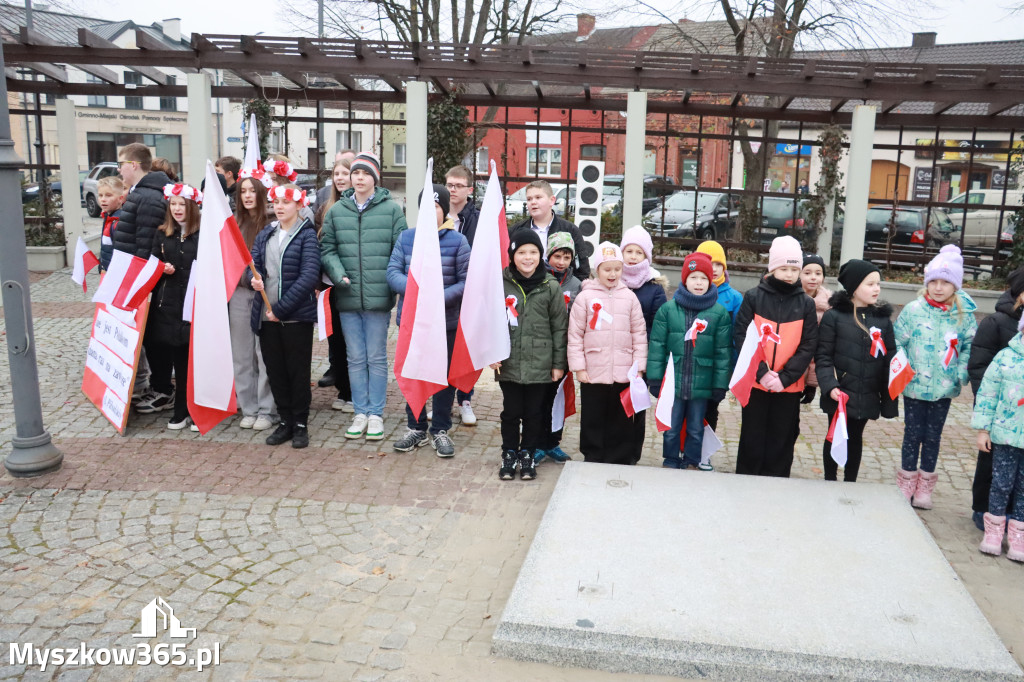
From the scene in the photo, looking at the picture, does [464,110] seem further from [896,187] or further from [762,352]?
[762,352]

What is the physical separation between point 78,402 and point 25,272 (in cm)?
211

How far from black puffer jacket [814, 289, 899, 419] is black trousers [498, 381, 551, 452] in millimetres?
1823

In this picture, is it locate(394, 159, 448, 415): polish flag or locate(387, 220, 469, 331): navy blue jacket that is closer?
locate(394, 159, 448, 415): polish flag

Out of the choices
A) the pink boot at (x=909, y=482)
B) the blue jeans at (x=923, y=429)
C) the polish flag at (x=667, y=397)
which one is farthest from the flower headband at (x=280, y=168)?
the pink boot at (x=909, y=482)

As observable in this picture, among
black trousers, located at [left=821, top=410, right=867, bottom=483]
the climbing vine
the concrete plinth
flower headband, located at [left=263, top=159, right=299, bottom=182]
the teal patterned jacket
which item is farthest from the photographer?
the climbing vine

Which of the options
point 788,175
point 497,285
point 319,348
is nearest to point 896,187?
point 788,175

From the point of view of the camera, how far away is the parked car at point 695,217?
17.0 meters

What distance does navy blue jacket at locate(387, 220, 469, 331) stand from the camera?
6352 mm

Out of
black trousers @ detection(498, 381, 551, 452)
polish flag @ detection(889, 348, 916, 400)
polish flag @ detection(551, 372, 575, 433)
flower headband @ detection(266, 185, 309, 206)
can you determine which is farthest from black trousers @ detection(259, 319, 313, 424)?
polish flag @ detection(889, 348, 916, 400)

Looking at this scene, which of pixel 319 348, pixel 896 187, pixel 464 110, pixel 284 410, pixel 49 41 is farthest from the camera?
pixel 896 187

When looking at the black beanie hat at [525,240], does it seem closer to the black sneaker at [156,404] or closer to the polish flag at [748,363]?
the polish flag at [748,363]

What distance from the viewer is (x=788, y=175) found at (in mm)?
17391

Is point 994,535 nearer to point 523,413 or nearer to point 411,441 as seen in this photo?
point 523,413

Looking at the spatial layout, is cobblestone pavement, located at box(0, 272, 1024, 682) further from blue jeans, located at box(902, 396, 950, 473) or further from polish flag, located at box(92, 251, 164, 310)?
polish flag, located at box(92, 251, 164, 310)
